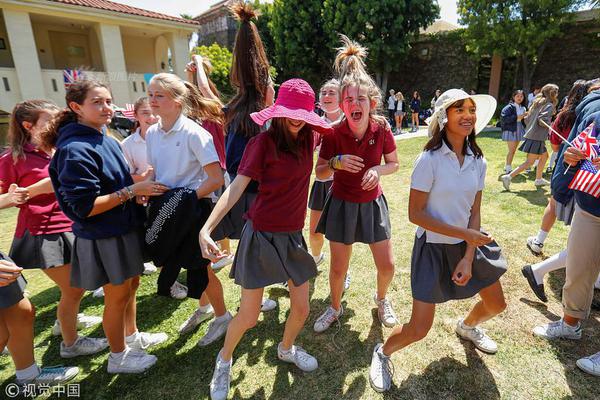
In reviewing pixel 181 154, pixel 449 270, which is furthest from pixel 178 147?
pixel 449 270

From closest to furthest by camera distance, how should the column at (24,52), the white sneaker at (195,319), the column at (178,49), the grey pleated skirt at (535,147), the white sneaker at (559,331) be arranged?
the white sneaker at (559,331) < the white sneaker at (195,319) < the grey pleated skirt at (535,147) < the column at (24,52) < the column at (178,49)

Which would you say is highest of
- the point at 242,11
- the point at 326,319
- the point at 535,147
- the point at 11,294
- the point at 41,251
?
the point at 242,11

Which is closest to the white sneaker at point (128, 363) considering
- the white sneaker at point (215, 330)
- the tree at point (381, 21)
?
the white sneaker at point (215, 330)

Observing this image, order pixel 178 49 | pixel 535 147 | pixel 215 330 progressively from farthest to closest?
1. pixel 178 49
2. pixel 535 147
3. pixel 215 330

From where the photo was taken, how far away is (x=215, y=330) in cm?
281

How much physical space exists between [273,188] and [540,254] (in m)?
3.61

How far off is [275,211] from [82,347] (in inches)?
81.3

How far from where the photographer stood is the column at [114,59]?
14766mm

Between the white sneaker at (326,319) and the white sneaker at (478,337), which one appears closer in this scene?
the white sneaker at (478,337)

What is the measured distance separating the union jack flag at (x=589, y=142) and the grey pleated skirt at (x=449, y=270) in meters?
0.93

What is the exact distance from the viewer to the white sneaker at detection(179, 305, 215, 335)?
2.94 meters

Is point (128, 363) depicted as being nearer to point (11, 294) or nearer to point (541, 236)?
point (11, 294)

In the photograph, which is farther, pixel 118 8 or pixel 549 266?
pixel 118 8

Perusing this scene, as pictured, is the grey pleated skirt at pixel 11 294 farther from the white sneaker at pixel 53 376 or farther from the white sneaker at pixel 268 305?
the white sneaker at pixel 268 305
